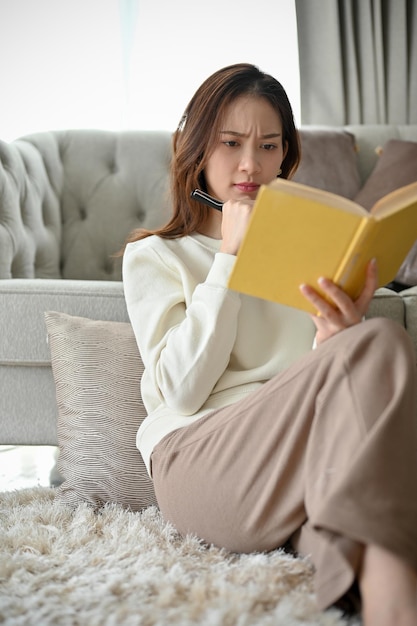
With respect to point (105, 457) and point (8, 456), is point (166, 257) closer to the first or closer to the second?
point (105, 457)

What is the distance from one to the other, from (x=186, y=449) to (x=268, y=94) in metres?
0.72

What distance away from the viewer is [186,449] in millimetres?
1202

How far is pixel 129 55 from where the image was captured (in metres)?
3.34

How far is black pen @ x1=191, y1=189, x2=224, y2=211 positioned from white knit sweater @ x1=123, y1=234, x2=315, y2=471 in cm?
8

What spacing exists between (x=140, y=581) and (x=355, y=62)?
2.75m

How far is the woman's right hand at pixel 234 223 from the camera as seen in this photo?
1.29 metres

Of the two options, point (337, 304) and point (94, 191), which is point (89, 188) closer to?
point (94, 191)

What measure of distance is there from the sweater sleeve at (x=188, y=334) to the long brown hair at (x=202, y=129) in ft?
0.60

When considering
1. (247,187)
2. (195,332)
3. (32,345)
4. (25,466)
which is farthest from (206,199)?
(25,466)

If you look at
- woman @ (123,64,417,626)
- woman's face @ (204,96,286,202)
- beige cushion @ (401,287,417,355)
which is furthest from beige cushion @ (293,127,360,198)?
woman's face @ (204,96,286,202)

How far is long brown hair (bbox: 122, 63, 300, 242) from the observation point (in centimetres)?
147

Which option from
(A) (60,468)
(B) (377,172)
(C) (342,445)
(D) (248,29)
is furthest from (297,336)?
(D) (248,29)

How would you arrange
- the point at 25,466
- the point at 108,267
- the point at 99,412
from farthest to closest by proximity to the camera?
the point at 108,267 < the point at 25,466 < the point at 99,412

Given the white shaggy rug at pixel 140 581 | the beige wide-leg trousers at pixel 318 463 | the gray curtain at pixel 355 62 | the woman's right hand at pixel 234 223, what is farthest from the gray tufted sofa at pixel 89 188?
the beige wide-leg trousers at pixel 318 463
